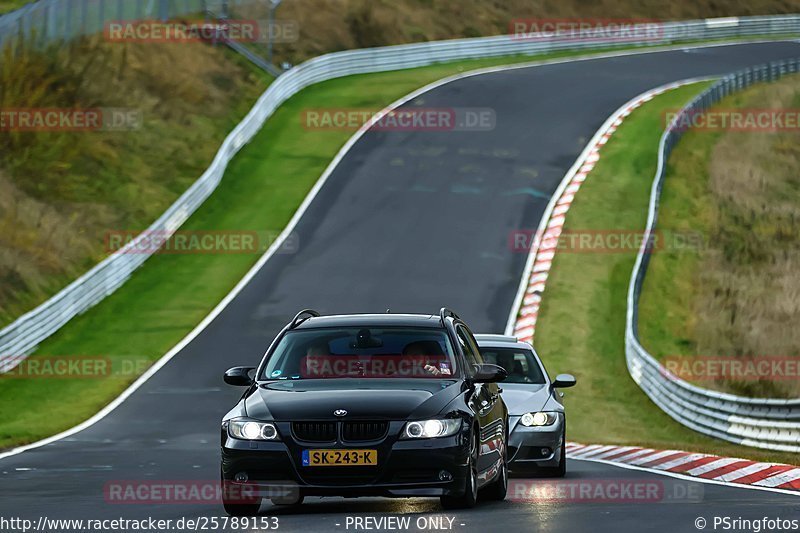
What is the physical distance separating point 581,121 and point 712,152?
432 centimetres

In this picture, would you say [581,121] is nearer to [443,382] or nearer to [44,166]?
[44,166]

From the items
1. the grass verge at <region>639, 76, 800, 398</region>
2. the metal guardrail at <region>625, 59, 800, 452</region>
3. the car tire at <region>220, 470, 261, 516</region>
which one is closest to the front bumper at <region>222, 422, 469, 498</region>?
the car tire at <region>220, 470, 261, 516</region>

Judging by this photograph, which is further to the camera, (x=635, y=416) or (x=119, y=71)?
(x=119, y=71)

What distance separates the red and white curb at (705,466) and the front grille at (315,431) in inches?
190

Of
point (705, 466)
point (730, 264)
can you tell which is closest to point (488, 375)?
point (705, 466)

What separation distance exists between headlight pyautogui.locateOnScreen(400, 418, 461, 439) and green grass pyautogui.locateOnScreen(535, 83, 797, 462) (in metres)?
8.49

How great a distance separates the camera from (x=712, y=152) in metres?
47.6

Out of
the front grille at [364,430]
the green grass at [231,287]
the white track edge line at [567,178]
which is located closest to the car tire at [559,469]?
the front grille at [364,430]

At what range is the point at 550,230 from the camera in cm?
3822

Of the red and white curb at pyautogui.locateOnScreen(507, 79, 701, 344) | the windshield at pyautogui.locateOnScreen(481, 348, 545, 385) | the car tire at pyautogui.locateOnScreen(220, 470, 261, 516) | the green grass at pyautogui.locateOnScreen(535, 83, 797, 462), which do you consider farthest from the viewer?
the red and white curb at pyautogui.locateOnScreen(507, 79, 701, 344)

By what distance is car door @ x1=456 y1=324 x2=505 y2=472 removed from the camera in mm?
11469

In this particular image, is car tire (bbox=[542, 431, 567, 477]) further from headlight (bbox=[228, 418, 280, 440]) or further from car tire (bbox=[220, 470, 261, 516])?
headlight (bbox=[228, 418, 280, 440])

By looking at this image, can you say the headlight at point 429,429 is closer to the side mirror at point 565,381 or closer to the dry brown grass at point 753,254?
the side mirror at point 565,381

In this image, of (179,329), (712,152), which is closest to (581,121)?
(712,152)
